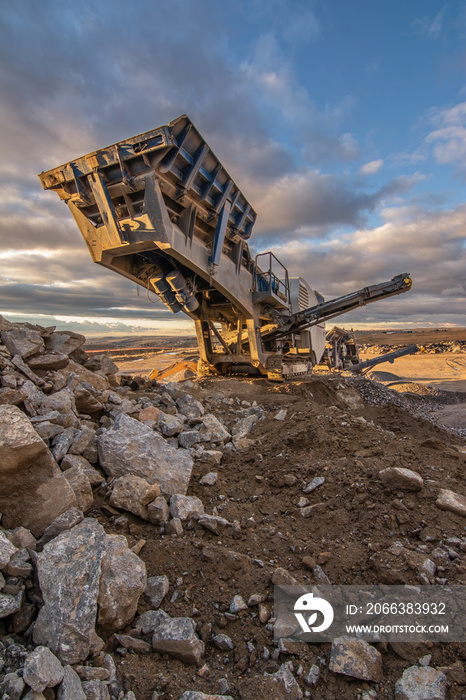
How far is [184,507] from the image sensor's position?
310 cm

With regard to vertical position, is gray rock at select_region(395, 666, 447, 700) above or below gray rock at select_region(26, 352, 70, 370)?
below

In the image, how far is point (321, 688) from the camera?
5.90 ft

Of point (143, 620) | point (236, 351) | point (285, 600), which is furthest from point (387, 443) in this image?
point (236, 351)

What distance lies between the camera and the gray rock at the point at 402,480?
3215 mm

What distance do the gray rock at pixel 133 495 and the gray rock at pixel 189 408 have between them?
2.35m

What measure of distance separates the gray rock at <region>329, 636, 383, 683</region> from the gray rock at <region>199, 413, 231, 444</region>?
3.17 metres

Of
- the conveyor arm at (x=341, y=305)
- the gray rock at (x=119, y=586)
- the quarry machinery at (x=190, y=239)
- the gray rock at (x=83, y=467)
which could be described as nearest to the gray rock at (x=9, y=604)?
the gray rock at (x=119, y=586)

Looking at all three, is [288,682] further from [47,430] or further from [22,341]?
[22,341]

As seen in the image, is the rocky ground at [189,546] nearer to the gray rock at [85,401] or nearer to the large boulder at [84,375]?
the gray rock at [85,401]

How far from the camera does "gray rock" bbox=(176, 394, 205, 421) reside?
5598 mm

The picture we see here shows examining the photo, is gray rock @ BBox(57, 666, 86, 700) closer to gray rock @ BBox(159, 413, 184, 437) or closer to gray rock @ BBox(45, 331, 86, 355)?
gray rock @ BBox(159, 413, 184, 437)

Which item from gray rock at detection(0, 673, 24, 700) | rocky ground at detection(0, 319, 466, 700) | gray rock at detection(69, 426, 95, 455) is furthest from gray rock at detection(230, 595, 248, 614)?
gray rock at detection(69, 426, 95, 455)

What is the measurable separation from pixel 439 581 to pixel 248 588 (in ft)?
4.25

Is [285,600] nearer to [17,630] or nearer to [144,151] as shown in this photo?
[17,630]
